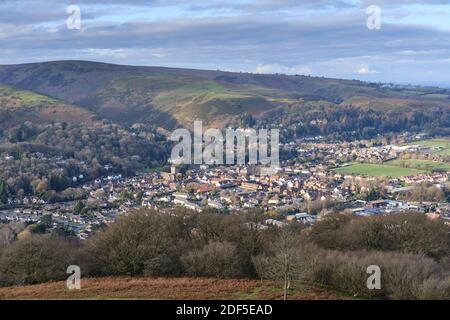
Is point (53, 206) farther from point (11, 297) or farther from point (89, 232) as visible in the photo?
point (11, 297)

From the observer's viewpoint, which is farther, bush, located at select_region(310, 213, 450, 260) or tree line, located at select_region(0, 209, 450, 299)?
bush, located at select_region(310, 213, 450, 260)

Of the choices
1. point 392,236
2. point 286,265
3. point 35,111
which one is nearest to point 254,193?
point 392,236

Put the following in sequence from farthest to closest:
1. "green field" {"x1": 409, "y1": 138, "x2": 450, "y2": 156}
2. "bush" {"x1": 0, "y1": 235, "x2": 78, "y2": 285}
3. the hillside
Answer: the hillside → "green field" {"x1": 409, "y1": 138, "x2": 450, "y2": 156} → "bush" {"x1": 0, "y1": 235, "x2": 78, "y2": 285}

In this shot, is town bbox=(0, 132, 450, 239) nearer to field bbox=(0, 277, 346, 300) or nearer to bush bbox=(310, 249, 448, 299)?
bush bbox=(310, 249, 448, 299)

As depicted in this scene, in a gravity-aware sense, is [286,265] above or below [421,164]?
above

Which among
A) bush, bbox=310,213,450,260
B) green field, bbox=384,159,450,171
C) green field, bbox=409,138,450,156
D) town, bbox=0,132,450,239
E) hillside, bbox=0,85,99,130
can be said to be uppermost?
hillside, bbox=0,85,99,130

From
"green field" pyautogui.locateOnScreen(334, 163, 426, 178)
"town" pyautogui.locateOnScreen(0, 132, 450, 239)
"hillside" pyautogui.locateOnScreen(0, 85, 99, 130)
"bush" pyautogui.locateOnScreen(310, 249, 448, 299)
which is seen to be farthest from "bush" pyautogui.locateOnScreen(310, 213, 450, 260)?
"hillside" pyautogui.locateOnScreen(0, 85, 99, 130)

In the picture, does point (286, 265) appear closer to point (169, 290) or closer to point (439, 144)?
point (169, 290)
